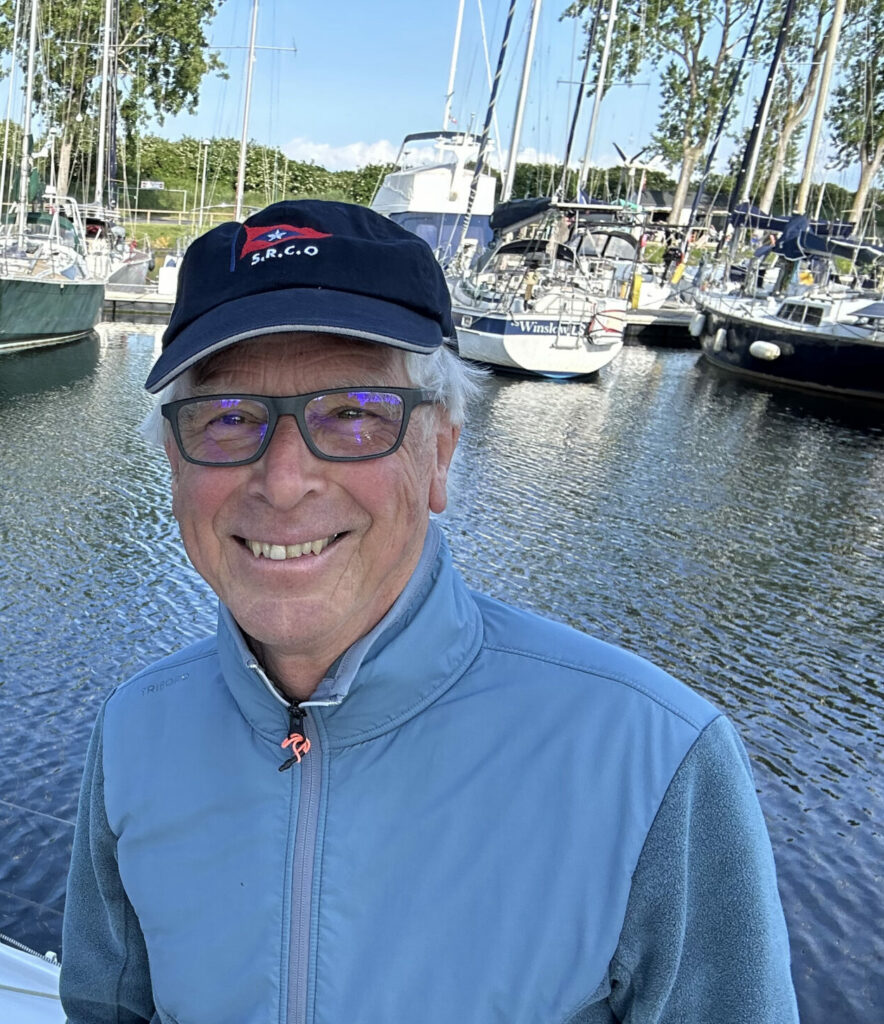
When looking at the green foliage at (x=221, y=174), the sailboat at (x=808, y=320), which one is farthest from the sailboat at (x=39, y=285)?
the green foliage at (x=221, y=174)

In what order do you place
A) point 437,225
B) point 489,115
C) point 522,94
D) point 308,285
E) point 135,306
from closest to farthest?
point 308,285
point 489,115
point 522,94
point 135,306
point 437,225

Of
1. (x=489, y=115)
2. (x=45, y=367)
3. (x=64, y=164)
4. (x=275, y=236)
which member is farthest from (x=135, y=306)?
(x=275, y=236)

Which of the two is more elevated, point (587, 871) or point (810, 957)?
point (587, 871)

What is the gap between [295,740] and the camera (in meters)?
1.34

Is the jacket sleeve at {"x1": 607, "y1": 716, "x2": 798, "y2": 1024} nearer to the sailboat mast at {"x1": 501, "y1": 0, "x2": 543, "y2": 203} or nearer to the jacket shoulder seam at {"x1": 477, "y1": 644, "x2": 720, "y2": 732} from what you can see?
the jacket shoulder seam at {"x1": 477, "y1": 644, "x2": 720, "y2": 732}

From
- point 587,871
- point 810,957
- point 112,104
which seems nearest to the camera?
point 587,871

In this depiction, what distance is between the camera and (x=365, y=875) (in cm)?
128

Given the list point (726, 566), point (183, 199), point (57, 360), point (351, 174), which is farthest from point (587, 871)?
point (351, 174)

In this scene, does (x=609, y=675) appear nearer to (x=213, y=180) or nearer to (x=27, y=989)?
(x=27, y=989)

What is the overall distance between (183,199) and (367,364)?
45.1 metres

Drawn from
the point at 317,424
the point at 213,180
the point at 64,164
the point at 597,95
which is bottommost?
the point at 317,424

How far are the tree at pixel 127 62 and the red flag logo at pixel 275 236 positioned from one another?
39.8m

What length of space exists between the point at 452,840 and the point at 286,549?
1.58ft

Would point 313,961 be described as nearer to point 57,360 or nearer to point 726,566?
point 726,566
